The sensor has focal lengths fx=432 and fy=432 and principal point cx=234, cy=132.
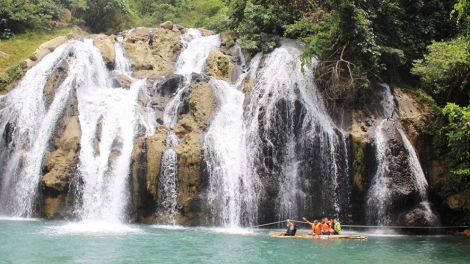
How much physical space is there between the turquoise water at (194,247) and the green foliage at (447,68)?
23.7ft

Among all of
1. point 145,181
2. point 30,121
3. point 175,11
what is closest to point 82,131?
point 30,121

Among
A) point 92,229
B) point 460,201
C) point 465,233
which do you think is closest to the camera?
point 92,229

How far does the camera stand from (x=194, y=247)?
13.0 meters

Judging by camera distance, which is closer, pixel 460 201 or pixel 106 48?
pixel 460 201

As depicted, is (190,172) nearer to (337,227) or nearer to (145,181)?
(145,181)

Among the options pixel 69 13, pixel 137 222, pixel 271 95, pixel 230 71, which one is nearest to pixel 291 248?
pixel 137 222

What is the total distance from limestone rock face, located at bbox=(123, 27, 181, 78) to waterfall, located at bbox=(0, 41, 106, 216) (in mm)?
2735

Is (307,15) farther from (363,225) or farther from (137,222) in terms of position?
(137,222)

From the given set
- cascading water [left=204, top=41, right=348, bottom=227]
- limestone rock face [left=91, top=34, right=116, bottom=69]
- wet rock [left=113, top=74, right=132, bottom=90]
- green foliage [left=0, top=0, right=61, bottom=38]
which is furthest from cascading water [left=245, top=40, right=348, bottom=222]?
green foliage [left=0, top=0, right=61, bottom=38]

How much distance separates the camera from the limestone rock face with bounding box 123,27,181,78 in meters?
26.8

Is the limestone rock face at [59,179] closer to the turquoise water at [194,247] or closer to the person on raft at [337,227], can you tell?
the turquoise water at [194,247]

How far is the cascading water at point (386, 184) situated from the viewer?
58.4 feet

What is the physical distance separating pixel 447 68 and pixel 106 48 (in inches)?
766

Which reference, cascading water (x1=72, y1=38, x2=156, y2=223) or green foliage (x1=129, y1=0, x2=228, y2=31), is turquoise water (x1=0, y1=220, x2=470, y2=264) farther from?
green foliage (x1=129, y1=0, x2=228, y2=31)
